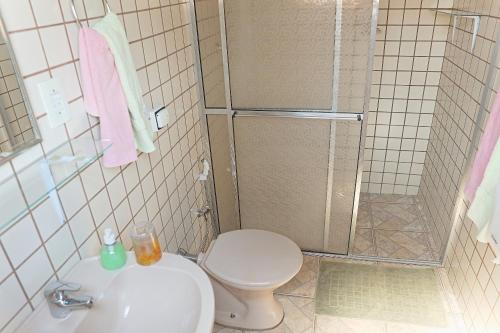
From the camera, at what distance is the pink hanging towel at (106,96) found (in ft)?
3.63

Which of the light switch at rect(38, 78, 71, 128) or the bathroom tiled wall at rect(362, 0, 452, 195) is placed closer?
the light switch at rect(38, 78, 71, 128)

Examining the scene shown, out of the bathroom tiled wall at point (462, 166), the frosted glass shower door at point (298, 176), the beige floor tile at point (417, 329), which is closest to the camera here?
the bathroom tiled wall at point (462, 166)

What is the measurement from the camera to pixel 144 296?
115 cm

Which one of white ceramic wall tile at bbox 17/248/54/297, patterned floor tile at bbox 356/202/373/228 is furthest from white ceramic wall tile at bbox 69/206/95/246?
patterned floor tile at bbox 356/202/373/228

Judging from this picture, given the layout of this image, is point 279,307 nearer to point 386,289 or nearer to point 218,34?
point 386,289

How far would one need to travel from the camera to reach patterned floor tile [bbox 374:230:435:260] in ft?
7.67

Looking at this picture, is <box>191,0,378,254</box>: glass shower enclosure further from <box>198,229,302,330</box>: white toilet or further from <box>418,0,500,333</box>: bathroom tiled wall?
<box>418,0,500,333</box>: bathroom tiled wall

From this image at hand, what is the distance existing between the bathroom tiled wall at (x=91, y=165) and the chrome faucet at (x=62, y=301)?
6cm

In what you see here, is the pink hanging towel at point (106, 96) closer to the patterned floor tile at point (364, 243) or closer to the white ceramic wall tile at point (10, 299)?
the white ceramic wall tile at point (10, 299)

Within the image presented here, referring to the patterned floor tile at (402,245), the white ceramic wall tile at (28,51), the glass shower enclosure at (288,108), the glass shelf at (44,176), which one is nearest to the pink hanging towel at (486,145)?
the glass shower enclosure at (288,108)

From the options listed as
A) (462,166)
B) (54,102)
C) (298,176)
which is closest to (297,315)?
(298,176)

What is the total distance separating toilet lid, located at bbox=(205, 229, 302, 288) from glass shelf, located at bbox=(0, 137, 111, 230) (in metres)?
0.82

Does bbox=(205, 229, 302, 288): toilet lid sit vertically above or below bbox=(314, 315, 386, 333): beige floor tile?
above

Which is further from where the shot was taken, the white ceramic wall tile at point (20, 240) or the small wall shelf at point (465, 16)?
the small wall shelf at point (465, 16)
